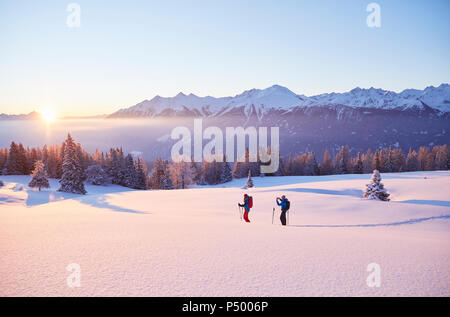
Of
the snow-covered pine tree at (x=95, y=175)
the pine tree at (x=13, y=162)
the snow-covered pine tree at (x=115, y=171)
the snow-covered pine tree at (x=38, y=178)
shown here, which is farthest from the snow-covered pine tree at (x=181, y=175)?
the pine tree at (x=13, y=162)

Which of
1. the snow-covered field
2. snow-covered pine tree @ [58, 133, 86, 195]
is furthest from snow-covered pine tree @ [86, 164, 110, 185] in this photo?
the snow-covered field

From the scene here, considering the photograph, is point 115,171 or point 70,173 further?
point 115,171

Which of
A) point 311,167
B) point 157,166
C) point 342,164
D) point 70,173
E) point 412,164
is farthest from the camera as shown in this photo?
point 311,167

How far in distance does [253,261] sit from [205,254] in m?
1.07

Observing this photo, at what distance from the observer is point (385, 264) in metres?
4.52

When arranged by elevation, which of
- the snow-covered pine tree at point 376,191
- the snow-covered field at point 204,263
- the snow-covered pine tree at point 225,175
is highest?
the snow-covered field at point 204,263

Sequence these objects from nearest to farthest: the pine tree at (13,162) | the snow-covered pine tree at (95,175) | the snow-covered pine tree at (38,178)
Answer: the snow-covered pine tree at (38,178) < the snow-covered pine tree at (95,175) < the pine tree at (13,162)

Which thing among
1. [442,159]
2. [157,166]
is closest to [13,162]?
[157,166]

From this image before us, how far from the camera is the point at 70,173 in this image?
134 ft

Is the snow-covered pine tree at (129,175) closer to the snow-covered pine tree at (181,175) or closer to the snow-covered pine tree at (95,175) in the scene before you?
the snow-covered pine tree at (95,175)

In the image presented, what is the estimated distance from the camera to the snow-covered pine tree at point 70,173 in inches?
1602

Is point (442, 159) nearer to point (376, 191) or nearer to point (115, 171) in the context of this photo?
point (376, 191)

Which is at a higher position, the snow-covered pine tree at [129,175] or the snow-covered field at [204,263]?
the snow-covered field at [204,263]
